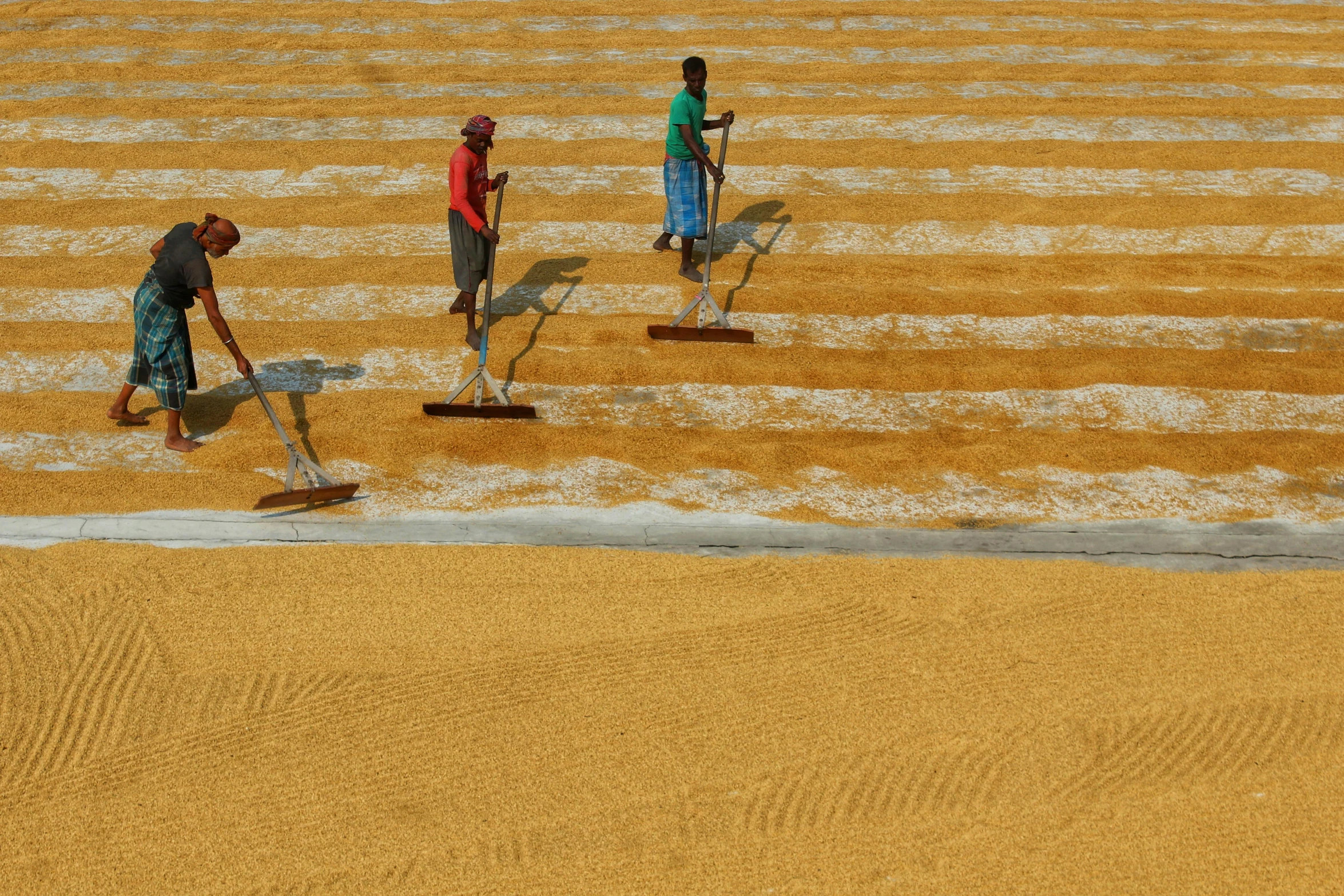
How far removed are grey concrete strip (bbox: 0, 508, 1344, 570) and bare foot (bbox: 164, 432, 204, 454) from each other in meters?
0.66

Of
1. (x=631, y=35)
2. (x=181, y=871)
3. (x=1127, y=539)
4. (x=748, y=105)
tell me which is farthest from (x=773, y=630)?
(x=631, y=35)

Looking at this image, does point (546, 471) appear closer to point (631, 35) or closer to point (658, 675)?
point (658, 675)

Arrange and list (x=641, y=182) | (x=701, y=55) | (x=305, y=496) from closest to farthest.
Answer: (x=305, y=496)
(x=641, y=182)
(x=701, y=55)

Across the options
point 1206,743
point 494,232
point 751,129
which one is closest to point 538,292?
point 494,232

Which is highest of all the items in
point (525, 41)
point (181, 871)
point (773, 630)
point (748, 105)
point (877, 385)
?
point (525, 41)

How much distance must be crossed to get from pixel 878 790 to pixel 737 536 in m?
1.78

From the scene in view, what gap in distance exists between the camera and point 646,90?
1172 cm

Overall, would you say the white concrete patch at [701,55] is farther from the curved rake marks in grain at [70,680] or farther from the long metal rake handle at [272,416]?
the curved rake marks in grain at [70,680]

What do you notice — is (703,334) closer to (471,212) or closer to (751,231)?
(471,212)

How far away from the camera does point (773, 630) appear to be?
5.16 metres

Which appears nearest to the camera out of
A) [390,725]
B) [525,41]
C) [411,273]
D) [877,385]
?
[390,725]

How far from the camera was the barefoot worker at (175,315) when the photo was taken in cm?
607

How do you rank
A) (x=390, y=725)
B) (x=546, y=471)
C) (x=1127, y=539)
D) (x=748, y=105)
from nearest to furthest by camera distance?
(x=390, y=725) → (x=1127, y=539) → (x=546, y=471) → (x=748, y=105)

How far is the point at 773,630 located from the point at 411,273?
4862mm
